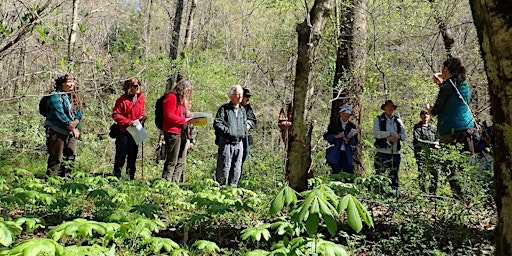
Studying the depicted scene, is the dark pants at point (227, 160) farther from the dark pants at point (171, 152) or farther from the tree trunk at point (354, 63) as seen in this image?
the tree trunk at point (354, 63)

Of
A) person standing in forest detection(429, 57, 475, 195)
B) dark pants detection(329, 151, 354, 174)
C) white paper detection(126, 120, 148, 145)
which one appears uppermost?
person standing in forest detection(429, 57, 475, 195)

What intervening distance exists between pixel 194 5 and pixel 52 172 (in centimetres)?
782

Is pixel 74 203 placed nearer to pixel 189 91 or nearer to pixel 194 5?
pixel 189 91

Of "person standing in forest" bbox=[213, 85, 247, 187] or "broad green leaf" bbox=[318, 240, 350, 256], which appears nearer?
"broad green leaf" bbox=[318, 240, 350, 256]

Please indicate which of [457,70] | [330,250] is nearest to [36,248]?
[330,250]

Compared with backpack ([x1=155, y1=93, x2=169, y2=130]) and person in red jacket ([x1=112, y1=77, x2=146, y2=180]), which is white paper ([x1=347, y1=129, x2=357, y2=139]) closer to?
backpack ([x1=155, y1=93, x2=169, y2=130])

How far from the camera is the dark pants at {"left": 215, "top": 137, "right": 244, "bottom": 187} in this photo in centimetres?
662

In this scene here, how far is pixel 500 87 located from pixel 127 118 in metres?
5.84

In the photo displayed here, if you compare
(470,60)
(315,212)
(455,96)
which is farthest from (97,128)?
(315,212)

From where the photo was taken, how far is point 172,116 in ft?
22.2

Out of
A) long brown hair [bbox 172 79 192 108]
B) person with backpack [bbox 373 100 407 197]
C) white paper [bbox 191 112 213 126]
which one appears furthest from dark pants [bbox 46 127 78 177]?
person with backpack [bbox 373 100 407 197]

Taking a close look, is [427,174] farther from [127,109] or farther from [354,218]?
[127,109]

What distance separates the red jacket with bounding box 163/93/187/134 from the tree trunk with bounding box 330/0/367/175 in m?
2.43

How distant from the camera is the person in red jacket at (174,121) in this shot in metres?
6.80
